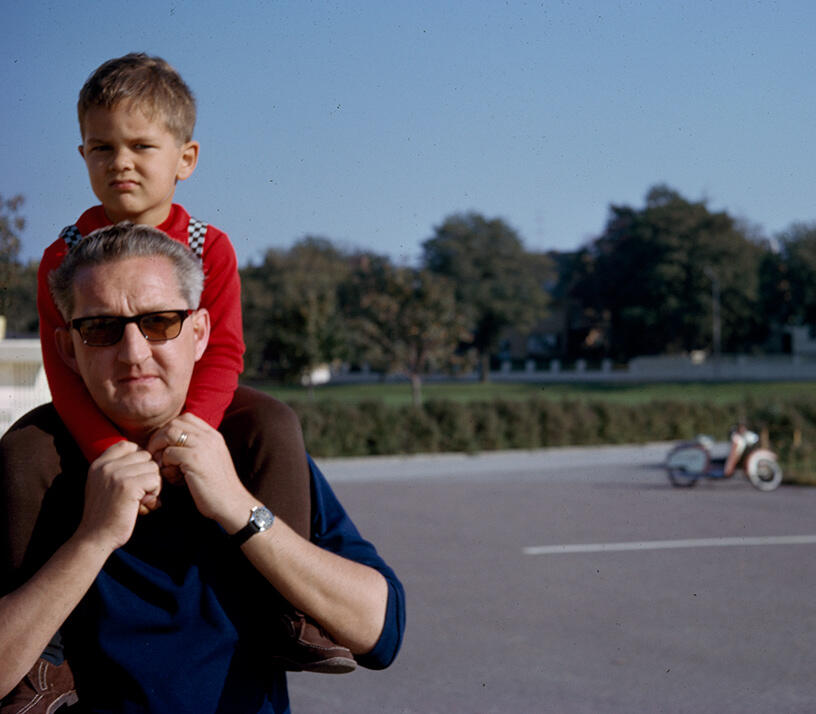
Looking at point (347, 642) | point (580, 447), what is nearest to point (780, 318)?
point (580, 447)

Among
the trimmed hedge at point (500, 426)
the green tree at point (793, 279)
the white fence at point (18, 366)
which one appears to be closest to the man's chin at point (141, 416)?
the white fence at point (18, 366)

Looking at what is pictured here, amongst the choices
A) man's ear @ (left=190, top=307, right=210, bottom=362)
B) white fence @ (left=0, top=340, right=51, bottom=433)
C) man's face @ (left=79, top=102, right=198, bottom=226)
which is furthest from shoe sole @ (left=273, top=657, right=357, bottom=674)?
white fence @ (left=0, top=340, right=51, bottom=433)

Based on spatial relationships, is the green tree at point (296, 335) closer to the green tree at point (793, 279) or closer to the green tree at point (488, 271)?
the green tree at point (488, 271)

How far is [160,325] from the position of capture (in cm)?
170

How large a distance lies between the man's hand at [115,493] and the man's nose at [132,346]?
5.5 inches

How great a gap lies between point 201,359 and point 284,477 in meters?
0.38

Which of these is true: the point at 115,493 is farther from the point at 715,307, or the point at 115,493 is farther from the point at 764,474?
the point at 715,307

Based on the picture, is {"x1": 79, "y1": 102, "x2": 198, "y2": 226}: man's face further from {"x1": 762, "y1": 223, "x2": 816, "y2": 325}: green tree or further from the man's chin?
{"x1": 762, "y1": 223, "x2": 816, "y2": 325}: green tree

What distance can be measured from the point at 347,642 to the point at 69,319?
664 millimetres

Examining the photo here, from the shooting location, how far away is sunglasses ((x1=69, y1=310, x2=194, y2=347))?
1.68 metres

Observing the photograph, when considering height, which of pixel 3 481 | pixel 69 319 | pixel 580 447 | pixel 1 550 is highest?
pixel 69 319

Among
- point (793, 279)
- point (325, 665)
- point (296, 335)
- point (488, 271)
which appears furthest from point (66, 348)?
point (488, 271)

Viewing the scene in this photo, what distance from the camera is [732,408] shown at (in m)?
27.3

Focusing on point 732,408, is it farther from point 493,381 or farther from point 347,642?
point 493,381
